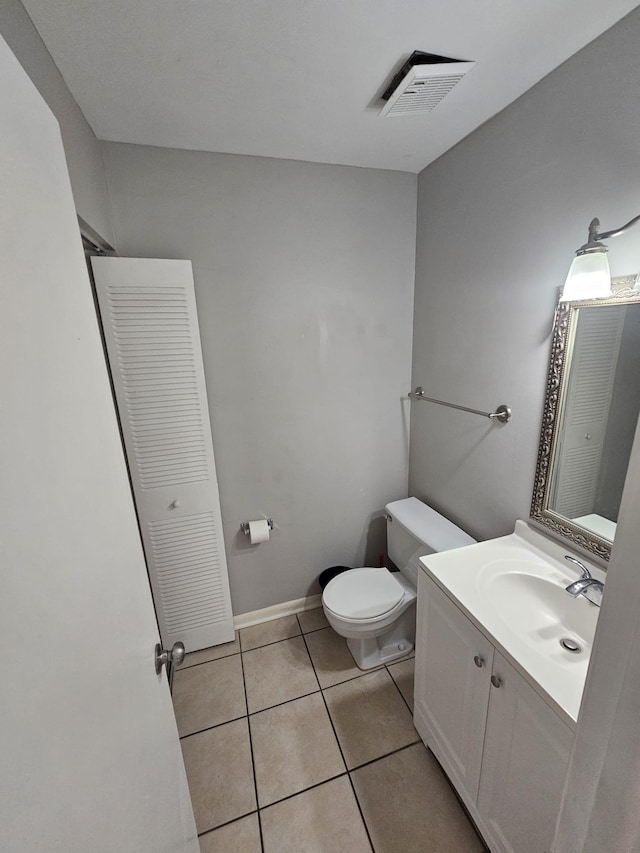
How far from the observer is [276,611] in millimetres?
2131

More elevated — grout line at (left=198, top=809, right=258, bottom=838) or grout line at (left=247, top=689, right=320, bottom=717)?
grout line at (left=247, top=689, right=320, bottom=717)

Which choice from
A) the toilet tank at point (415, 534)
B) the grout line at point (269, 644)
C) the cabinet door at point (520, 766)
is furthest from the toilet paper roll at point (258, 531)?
the cabinet door at point (520, 766)

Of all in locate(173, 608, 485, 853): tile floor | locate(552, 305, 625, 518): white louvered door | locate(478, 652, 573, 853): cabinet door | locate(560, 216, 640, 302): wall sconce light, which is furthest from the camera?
locate(173, 608, 485, 853): tile floor

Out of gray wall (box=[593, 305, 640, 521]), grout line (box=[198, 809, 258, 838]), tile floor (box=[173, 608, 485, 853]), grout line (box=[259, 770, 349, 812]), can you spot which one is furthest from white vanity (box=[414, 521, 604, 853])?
grout line (box=[198, 809, 258, 838])

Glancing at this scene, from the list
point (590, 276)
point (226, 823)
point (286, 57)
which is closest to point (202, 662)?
point (226, 823)

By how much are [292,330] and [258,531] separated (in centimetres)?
109

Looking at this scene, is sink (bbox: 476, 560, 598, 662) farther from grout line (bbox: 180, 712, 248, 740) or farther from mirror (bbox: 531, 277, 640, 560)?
grout line (bbox: 180, 712, 248, 740)

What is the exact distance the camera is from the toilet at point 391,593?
1639mm

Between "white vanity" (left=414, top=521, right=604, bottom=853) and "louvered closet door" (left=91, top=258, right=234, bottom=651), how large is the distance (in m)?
1.08

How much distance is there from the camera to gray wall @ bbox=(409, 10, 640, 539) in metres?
1.00

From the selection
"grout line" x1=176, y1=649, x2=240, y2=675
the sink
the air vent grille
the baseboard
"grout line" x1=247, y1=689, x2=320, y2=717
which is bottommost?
"grout line" x1=176, y1=649, x2=240, y2=675

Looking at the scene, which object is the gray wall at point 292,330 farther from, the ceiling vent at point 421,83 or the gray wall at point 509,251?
the ceiling vent at point 421,83

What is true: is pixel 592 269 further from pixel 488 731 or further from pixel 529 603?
pixel 488 731

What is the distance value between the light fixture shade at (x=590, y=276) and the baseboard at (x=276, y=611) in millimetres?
2048
